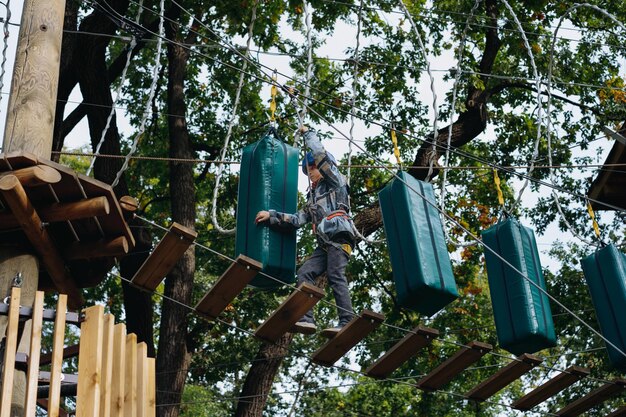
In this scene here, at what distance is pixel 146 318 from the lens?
419 inches

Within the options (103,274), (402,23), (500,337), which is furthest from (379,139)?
(103,274)

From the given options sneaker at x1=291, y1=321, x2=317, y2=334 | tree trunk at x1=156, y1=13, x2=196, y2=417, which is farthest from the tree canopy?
sneaker at x1=291, y1=321, x2=317, y2=334

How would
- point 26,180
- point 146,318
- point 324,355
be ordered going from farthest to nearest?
1. point 146,318
2. point 324,355
3. point 26,180

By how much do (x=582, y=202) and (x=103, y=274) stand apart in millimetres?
8118

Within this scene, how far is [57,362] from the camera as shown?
487 cm

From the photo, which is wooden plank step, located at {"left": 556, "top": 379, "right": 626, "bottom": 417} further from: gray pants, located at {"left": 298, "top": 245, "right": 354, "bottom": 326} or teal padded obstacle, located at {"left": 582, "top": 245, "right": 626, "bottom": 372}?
gray pants, located at {"left": 298, "top": 245, "right": 354, "bottom": 326}

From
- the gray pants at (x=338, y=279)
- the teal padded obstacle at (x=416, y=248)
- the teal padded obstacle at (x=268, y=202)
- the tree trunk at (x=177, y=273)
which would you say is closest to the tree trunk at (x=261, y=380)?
the tree trunk at (x=177, y=273)

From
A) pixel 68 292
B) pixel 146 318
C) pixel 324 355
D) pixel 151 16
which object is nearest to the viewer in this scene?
pixel 68 292

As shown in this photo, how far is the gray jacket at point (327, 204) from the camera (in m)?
7.08

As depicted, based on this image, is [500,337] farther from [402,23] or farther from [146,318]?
[402,23]

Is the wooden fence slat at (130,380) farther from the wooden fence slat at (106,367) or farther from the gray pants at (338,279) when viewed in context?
the gray pants at (338,279)

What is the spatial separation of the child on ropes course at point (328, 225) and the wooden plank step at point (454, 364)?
1.02 m

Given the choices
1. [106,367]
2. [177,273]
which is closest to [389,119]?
[177,273]

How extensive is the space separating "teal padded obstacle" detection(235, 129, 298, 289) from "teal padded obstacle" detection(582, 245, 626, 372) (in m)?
2.33
